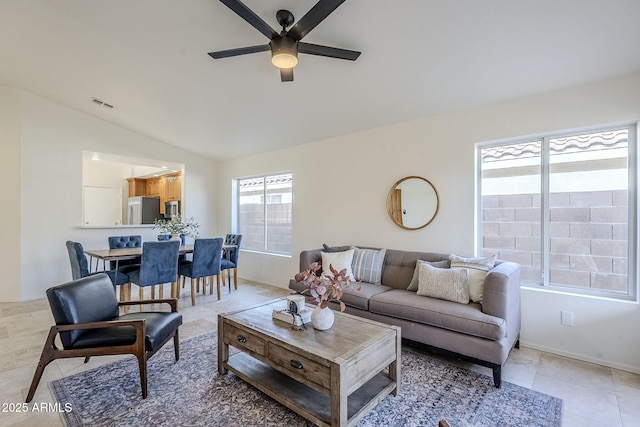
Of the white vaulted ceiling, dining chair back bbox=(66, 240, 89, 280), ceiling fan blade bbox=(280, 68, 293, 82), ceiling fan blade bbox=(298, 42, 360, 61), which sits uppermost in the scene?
the white vaulted ceiling

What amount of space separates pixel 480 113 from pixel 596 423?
2.73 meters

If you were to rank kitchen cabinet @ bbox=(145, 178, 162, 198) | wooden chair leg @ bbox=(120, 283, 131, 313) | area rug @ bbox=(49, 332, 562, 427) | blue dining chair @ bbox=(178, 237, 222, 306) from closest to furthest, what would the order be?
area rug @ bbox=(49, 332, 562, 427)
wooden chair leg @ bbox=(120, 283, 131, 313)
blue dining chair @ bbox=(178, 237, 222, 306)
kitchen cabinet @ bbox=(145, 178, 162, 198)

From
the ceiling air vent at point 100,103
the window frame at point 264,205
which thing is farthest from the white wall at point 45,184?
the window frame at point 264,205

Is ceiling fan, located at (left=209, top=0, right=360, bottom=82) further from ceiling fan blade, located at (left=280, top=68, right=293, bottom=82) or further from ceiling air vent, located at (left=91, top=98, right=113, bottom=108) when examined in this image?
ceiling air vent, located at (left=91, top=98, right=113, bottom=108)

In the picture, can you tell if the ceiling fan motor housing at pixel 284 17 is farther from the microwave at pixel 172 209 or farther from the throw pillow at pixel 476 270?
the microwave at pixel 172 209

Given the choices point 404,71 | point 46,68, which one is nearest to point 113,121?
point 46,68

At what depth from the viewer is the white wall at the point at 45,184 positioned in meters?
4.47

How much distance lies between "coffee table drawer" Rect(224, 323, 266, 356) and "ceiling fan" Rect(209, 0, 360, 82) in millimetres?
1988

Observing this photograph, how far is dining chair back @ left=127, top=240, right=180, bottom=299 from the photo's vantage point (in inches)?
151

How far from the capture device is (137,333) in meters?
2.10

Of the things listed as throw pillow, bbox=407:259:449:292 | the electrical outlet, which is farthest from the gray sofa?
the electrical outlet

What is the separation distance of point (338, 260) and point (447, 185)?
154 centimetres

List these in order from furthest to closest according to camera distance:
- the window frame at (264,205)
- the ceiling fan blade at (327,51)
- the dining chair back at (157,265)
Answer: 1. the window frame at (264,205)
2. the dining chair back at (157,265)
3. the ceiling fan blade at (327,51)

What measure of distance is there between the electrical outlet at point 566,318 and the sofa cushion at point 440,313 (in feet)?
2.81
